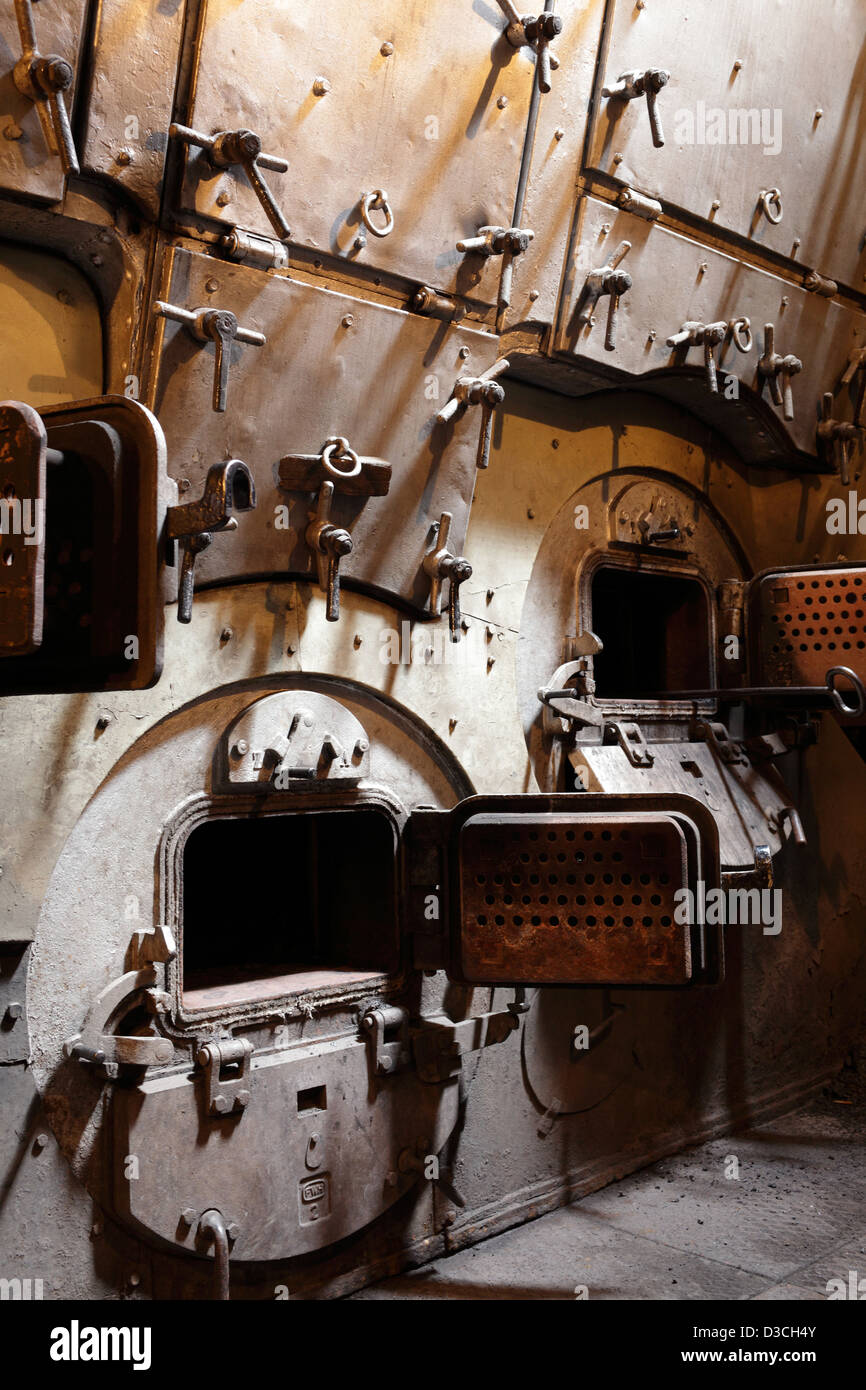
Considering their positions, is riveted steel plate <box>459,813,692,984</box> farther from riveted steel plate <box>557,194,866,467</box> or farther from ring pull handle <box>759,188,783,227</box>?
ring pull handle <box>759,188,783,227</box>

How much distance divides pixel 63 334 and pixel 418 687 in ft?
4.34

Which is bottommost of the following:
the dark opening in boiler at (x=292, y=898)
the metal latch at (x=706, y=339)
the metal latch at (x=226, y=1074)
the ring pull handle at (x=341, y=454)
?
the metal latch at (x=226, y=1074)

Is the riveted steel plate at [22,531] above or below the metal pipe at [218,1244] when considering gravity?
above

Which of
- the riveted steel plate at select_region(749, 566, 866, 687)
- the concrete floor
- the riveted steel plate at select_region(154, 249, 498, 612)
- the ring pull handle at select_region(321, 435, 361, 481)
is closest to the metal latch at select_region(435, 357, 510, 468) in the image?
the riveted steel plate at select_region(154, 249, 498, 612)

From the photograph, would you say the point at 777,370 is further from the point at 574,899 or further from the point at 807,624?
the point at 574,899

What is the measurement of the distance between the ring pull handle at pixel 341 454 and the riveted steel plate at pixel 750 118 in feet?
4.10

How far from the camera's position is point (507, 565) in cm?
366

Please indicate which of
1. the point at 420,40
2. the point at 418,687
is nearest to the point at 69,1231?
the point at 418,687

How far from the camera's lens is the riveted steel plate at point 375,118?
8.31ft

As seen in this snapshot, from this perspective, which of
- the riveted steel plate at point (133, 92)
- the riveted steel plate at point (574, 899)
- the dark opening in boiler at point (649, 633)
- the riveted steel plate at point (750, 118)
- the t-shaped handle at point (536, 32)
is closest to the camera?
the riveted steel plate at point (133, 92)

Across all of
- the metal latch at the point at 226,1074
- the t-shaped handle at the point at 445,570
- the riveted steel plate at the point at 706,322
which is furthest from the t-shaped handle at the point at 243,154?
the metal latch at the point at 226,1074

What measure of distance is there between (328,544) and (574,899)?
1068 millimetres

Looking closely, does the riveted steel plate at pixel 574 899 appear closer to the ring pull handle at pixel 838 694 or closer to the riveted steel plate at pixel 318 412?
the riveted steel plate at pixel 318 412

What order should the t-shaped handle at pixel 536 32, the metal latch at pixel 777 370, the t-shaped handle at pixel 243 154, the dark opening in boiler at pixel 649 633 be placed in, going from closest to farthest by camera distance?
1. the t-shaped handle at pixel 243 154
2. the t-shaped handle at pixel 536 32
3. the metal latch at pixel 777 370
4. the dark opening in boiler at pixel 649 633
